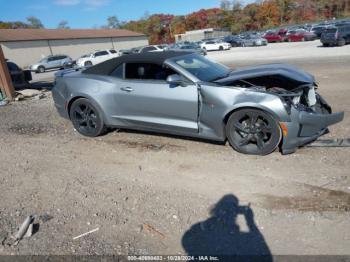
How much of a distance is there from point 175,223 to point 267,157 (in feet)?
6.06

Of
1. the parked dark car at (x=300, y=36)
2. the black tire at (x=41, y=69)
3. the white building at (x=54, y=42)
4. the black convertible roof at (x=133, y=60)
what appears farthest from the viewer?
the white building at (x=54, y=42)

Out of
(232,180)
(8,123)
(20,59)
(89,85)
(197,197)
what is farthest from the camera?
(20,59)

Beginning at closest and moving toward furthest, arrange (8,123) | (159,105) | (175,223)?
(175,223), (159,105), (8,123)

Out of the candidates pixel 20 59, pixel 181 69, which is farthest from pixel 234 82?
pixel 20 59

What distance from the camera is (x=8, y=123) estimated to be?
24.7 ft

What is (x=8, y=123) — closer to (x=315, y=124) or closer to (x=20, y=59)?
(x=315, y=124)

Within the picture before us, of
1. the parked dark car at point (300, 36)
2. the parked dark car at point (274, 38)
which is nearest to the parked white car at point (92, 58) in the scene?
the parked dark car at point (300, 36)

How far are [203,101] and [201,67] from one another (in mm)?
890

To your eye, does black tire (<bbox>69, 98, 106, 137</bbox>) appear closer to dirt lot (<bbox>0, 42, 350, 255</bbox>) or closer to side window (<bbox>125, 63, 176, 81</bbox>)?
dirt lot (<bbox>0, 42, 350, 255</bbox>)

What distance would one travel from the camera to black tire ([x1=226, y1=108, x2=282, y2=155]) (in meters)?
4.08

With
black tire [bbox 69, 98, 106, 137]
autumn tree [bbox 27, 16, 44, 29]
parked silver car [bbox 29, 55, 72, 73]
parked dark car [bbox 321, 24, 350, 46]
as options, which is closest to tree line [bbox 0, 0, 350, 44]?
autumn tree [bbox 27, 16, 44, 29]

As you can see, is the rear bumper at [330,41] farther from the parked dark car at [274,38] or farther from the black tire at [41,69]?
the black tire at [41,69]

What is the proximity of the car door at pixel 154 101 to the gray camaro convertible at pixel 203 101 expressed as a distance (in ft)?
0.05

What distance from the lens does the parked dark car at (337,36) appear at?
2273 centimetres
